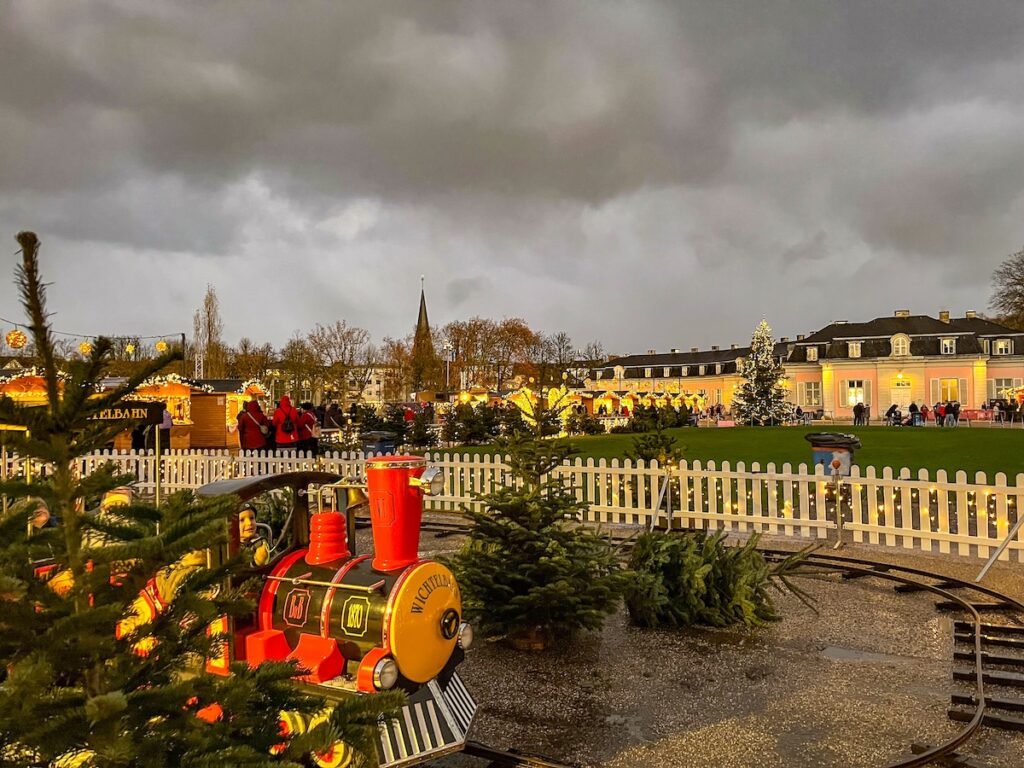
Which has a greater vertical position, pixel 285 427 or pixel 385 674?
pixel 285 427

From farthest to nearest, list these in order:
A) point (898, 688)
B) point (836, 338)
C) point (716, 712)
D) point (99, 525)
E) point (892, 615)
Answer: point (836, 338)
point (892, 615)
point (898, 688)
point (716, 712)
point (99, 525)

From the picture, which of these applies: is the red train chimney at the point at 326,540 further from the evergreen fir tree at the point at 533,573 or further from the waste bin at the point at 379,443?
the waste bin at the point at 379,443

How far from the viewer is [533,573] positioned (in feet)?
19.6

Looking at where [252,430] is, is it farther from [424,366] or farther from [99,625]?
[424,366]

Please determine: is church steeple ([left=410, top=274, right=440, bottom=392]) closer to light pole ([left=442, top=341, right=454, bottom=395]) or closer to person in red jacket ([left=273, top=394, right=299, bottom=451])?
light pole ([left=442, top=341, right=454, bottom=395])

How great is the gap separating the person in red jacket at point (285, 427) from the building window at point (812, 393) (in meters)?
52.0

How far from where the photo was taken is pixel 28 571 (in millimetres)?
1672

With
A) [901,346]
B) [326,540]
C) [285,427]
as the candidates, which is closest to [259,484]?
[326,540]

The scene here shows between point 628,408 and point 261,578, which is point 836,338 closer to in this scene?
point 628,408

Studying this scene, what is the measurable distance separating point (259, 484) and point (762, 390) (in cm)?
4150

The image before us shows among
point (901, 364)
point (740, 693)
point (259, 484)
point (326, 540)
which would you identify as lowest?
point (740, 693)

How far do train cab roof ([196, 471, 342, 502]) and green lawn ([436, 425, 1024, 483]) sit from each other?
1227 cm

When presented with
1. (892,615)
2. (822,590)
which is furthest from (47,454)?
(822,590)

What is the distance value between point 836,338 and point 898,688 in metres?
58.5
